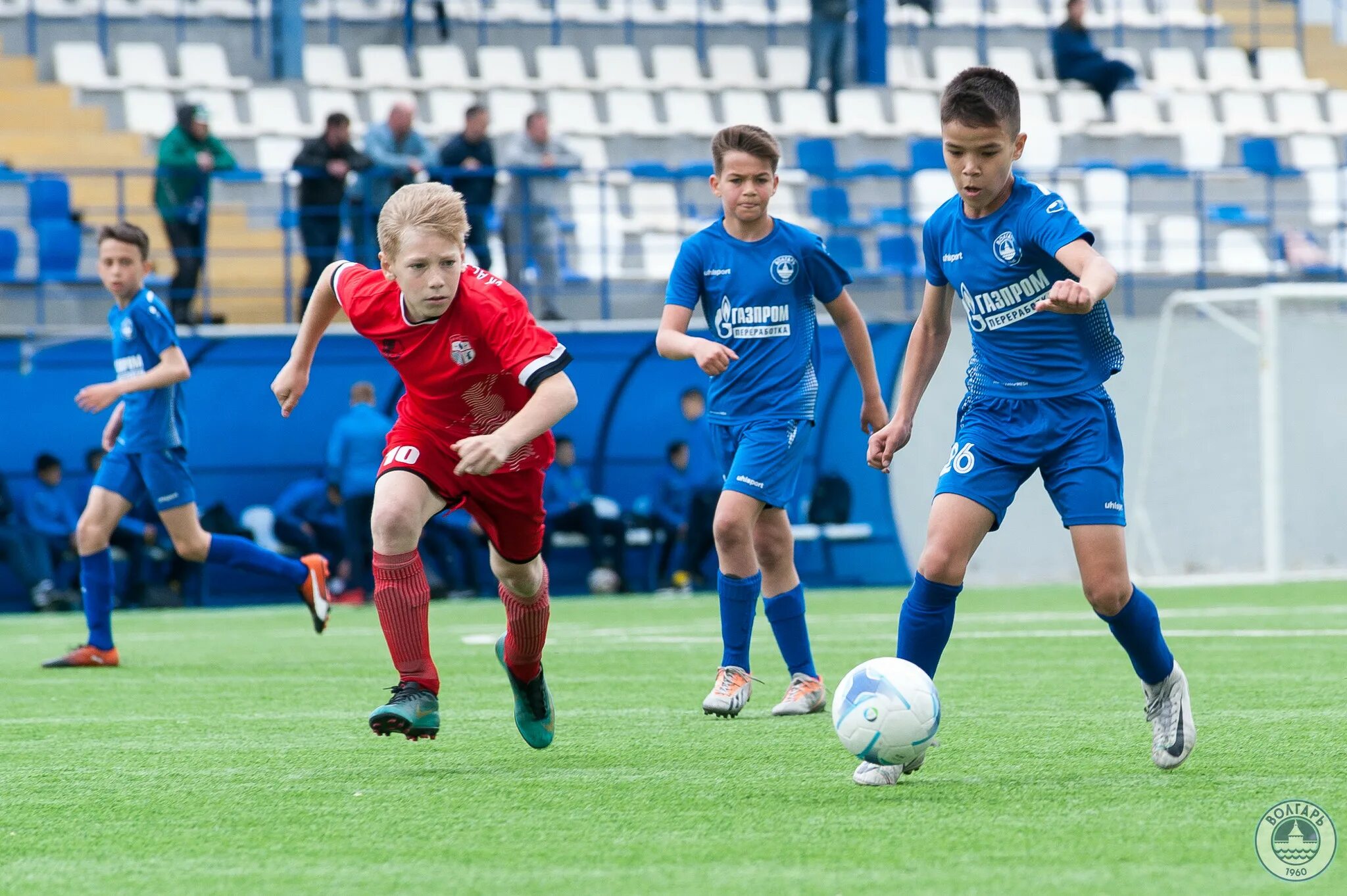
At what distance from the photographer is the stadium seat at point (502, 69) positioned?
20.8 m

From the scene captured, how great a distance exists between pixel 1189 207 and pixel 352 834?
1745 cm

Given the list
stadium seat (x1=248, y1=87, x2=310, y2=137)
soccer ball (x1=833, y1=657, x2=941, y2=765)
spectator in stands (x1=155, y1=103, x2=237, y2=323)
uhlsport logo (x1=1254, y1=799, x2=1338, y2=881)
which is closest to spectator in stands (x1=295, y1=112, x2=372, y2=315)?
spectator in stands (x1=155, y1=103, x2=237, y2=323)

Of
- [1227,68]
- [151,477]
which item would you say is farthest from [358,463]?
[1227,68]

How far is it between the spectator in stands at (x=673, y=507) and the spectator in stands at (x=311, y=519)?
8.64 ft

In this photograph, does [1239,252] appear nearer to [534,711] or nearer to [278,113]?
[278,113]

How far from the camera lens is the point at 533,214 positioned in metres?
16.0

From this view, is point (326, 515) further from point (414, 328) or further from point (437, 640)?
point (414, 328)

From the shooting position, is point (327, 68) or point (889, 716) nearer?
point (889, 716)

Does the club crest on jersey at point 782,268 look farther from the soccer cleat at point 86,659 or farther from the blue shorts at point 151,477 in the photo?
the soccer cleat at point 86,659

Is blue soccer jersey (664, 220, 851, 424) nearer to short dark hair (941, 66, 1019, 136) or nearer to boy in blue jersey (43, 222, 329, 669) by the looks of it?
short dark hair (941, 66, 1019, 136)

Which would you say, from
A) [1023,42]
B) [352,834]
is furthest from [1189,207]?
[352,834]

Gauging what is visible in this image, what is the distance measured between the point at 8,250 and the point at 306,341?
35.2 ft

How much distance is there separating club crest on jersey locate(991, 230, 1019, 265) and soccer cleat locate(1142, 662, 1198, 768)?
1151mm

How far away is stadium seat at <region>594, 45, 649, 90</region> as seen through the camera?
21.3 metres
